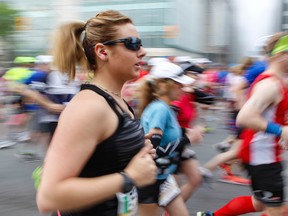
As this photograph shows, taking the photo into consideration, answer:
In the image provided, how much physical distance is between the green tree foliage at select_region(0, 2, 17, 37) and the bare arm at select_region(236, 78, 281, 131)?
801 inches

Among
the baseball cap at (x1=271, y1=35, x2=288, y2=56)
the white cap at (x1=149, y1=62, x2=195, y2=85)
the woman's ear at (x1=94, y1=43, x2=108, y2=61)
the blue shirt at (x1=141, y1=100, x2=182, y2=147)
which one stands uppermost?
the woman's ear at (x1=94, y1=43, x2=108, y2=61)

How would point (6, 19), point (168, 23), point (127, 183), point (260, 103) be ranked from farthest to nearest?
point (168, 23), point (6, 19), point (260, 103), point (127, 183)

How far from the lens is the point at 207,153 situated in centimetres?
691

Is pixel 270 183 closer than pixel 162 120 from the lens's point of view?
Yes

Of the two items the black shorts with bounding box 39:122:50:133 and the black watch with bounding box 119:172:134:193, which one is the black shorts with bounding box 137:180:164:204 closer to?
the black watch with bounding box 119:172:134:193

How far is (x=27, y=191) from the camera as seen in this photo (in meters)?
4.87

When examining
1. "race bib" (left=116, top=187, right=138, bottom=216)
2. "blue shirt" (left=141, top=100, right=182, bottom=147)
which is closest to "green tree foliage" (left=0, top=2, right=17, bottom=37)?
"blue shirt" (left=141, top=100, right=182, bottom=147)

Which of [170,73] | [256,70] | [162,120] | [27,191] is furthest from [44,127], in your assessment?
[256,70]

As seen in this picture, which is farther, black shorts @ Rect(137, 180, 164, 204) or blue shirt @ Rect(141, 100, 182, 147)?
blue shirt @ Rect(141, 100, 182, 147)

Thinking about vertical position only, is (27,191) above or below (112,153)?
below

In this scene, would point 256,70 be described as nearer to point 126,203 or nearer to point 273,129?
point 273,129

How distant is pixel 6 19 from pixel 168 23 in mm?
11038

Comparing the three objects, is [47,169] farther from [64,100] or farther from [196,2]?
[196,2]

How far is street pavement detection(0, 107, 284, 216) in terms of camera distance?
14.1ft
